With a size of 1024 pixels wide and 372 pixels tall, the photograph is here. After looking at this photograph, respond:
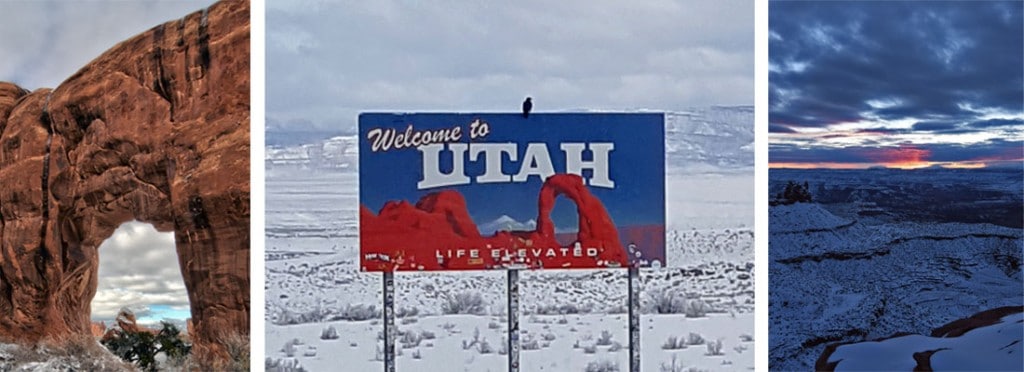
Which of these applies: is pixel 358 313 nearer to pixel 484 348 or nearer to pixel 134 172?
pixel 484 348

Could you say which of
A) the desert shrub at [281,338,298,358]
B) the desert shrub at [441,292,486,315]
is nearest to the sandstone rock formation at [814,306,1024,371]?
the desert shrub at [441,292,486,315]

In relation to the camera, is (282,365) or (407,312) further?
(407,312)

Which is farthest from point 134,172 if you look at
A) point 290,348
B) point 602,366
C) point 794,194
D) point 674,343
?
point 794,194

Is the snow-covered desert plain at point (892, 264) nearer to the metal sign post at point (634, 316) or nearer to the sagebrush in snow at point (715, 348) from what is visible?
the sagebrush in snow at point (715, 348)

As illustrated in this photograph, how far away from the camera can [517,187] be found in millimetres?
5262

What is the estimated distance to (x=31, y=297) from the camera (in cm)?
604

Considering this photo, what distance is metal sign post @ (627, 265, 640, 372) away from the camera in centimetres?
521

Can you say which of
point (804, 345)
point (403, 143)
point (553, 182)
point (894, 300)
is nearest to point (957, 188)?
point (894, 300)

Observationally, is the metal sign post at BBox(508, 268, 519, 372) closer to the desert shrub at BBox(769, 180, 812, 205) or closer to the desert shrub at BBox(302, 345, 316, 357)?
the desert shrub at BBox(302, 345, 316, 357)

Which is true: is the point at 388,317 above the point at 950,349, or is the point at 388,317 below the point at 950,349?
above

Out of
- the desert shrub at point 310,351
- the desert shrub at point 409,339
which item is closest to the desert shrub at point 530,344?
the desert shrub at point 409,339

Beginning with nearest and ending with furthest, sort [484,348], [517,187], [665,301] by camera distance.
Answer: [517,187]
[484,348]
[665,301]

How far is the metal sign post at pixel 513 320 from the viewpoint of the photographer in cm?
522

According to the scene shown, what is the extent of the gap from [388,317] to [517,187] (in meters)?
1.02
